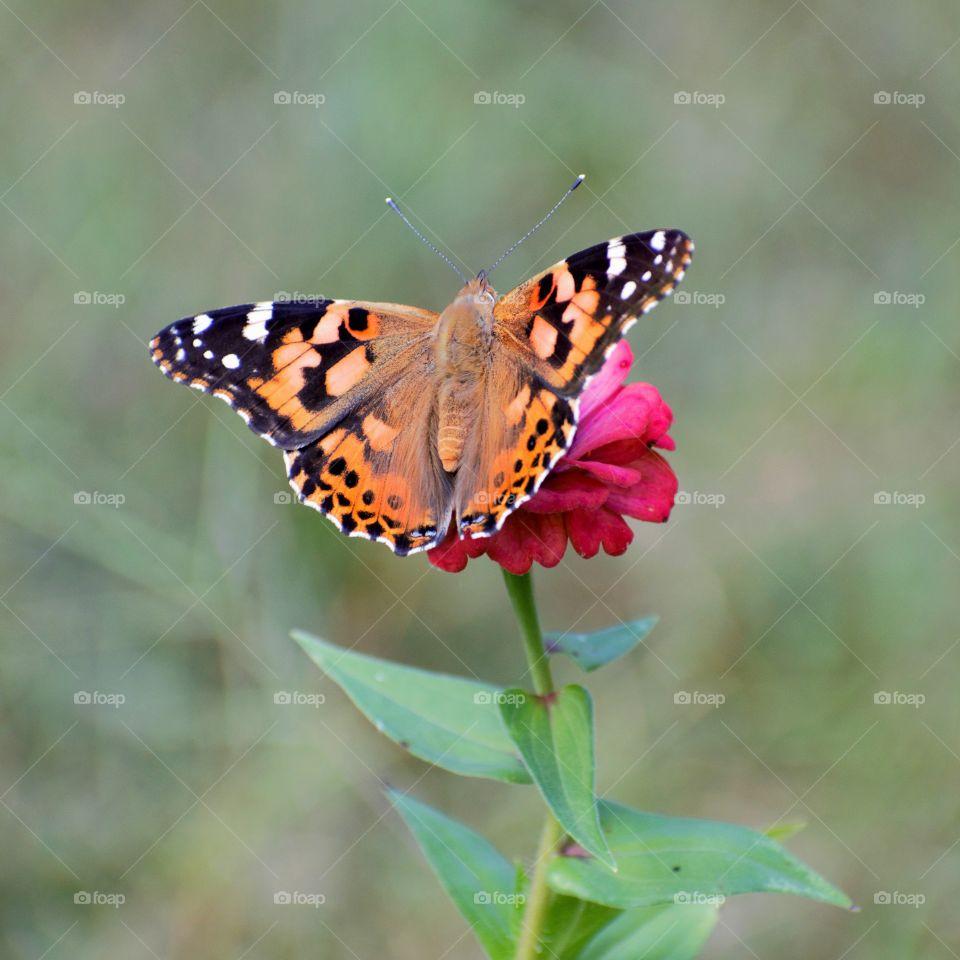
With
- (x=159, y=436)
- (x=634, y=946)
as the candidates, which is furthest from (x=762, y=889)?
→ (x=159, y=436)

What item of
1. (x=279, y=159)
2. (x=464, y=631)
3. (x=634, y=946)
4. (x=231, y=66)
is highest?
(x=231, y=66)

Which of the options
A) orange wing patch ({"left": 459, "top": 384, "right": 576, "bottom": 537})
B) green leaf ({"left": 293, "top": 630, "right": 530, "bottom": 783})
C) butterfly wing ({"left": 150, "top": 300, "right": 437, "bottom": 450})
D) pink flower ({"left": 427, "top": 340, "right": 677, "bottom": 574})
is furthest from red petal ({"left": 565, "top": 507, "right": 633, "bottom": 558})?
butterfly wing ({"left": 150, "top": 300, "right": 437, "bottom": 450})

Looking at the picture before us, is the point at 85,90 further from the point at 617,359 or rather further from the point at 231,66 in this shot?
the point at 617,359

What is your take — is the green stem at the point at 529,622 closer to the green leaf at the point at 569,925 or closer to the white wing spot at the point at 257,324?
the green leaf at the point at 569,925

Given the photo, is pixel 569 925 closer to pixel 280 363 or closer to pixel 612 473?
pixel 612 473

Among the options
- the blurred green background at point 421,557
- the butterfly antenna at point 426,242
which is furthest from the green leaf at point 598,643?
the blurred green background at point 421,557

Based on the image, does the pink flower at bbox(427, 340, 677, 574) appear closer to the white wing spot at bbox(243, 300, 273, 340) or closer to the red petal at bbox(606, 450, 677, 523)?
the red petal at bbox(606, 450, 677, 523)

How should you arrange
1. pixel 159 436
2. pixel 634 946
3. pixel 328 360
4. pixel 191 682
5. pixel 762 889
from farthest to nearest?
pixel 159 436
pixel 191 682
pixel 328 360
pixel 634 946
pixel 762 889

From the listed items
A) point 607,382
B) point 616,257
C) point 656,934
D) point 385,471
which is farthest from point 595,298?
point 656,934
